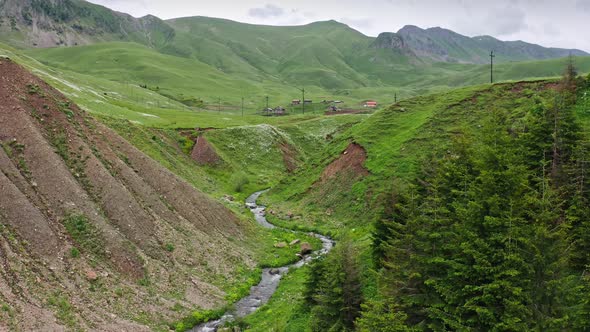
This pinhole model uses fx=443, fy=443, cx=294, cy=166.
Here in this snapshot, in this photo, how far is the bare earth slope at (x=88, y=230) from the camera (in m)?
33.7

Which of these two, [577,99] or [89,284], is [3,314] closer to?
[89,284]

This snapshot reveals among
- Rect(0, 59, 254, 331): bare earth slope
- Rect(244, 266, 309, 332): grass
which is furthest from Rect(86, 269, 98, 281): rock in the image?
Rect(244, 266, 309, 332): grass

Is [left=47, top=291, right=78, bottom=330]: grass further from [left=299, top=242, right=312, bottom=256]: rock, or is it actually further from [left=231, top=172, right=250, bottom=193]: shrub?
[left=231, top=172, right=250, bottom=193]: shrub

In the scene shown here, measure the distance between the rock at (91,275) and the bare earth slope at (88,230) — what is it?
0.08 metres

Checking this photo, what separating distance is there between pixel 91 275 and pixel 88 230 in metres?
5.31

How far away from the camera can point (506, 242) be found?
22.9 m

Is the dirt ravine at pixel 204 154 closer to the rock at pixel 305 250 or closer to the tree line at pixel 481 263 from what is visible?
the rock at pixel 305 250

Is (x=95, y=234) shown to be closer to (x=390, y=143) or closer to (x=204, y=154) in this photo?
(x=390, y=143)

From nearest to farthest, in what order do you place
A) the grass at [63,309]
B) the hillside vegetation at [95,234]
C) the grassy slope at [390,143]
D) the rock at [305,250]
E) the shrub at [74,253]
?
the grass at [63,309], the hillside vegetation at [95,234], the shrub at [74,253], the rock at [305,250], the grassy slope at [390,143]

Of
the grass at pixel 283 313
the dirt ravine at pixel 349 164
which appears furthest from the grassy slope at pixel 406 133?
the grass at pixel 283 313

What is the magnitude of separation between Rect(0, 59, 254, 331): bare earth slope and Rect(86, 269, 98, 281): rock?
0.25 feet

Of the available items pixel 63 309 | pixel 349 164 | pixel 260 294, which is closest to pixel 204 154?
pixel 349 164

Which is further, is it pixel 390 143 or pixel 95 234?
pixel 390 143

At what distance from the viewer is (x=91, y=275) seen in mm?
37156
